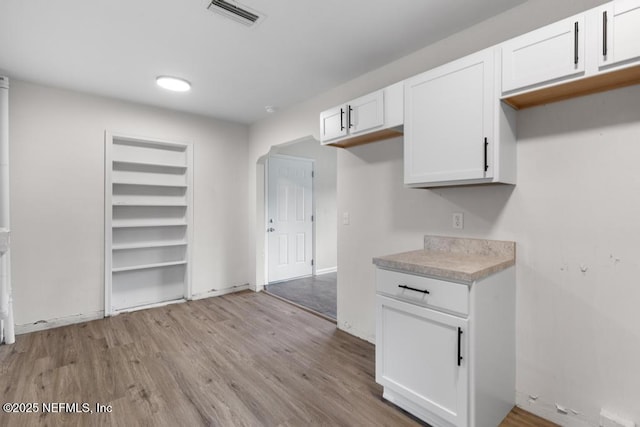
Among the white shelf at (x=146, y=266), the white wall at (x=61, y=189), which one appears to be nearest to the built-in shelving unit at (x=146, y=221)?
the white shelf at (x=146, y=266)

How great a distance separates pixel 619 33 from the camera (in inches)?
53.4

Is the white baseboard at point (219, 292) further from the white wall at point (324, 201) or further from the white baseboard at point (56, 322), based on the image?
the white wall at point (324, 201)

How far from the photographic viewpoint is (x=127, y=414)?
1877 mm

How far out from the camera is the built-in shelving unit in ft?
11.9

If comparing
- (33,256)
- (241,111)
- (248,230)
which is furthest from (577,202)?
(33,256)

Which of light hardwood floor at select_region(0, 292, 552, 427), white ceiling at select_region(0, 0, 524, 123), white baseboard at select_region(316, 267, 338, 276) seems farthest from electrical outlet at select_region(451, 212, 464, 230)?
white baseboard at select_region(316, 267, 338, 276)

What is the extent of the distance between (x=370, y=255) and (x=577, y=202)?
1.60m

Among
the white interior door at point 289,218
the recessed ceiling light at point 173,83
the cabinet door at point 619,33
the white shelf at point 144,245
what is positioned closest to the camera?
the cabinet door at point 619,33

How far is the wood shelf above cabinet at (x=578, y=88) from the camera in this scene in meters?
1.44

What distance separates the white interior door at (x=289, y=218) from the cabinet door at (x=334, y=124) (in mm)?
2317

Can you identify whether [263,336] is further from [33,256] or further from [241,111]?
[241,111]

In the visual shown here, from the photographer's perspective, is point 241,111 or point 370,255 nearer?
point 370,255

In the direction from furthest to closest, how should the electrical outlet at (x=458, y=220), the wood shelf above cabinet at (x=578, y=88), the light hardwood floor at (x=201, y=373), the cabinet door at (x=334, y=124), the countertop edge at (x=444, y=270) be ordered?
the cabinet door at (x=334, y=124)
the electrical outlet at (x=458, y=220)
the light hardwood floor at (x=201, y=373)
the countertop edge at (x=444, y=270)
the wood shelf above cabinet at (x=578, y=88)

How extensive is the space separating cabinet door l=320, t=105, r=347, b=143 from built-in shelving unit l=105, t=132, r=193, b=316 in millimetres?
2234
